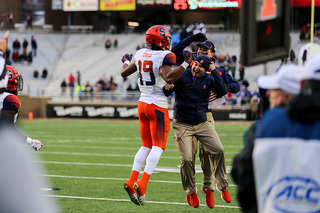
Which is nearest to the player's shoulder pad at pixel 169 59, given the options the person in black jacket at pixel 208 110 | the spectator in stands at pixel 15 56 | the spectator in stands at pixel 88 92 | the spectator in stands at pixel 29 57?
the person in black jacket at pixel 208 110

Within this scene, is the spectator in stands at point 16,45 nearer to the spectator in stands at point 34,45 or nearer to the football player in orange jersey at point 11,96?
the spectator in stands at point 34,45

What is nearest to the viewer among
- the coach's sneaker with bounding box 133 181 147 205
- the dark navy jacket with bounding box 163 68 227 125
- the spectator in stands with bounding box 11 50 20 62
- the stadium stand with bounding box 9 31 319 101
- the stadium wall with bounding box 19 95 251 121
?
the coach's sneaker with bounding box 133 181 147 205

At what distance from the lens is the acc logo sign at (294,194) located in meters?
2.98

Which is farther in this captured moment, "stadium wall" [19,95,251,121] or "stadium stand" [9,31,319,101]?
"stadium stand" [9,31,319,101]

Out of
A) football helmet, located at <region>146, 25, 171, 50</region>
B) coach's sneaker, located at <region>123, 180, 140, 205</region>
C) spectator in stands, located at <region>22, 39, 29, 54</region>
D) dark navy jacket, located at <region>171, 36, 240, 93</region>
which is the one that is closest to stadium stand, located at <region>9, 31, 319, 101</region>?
spectator in stands, located at <region>22, 39, 29, 54</region>

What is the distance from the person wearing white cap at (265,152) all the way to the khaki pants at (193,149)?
14.2ft

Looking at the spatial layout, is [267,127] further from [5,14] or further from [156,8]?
[5,14]

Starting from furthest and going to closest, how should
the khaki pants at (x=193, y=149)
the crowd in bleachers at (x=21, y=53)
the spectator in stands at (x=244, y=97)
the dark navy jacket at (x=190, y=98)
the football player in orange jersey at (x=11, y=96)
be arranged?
the crowd in bleachers at (x=21, y=53), the spectator in stands at (x=244, y=97), the football player in orange jersey at (x=11, y=96), the dark navy jacket at (x=190, y=98), the khaki pants at (x=193, y=149)

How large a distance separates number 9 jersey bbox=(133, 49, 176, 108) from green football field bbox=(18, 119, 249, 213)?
1.32 meters

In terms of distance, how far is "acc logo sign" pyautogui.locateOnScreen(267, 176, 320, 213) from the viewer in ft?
9.78

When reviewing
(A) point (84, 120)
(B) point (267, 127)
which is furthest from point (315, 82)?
(A) point (84, 120)

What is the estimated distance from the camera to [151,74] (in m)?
7.54

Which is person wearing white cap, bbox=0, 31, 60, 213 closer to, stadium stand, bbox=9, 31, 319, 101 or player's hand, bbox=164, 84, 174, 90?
player's hand, bbox=164, 84, 174, 90

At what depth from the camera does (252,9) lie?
2949 millimetres
